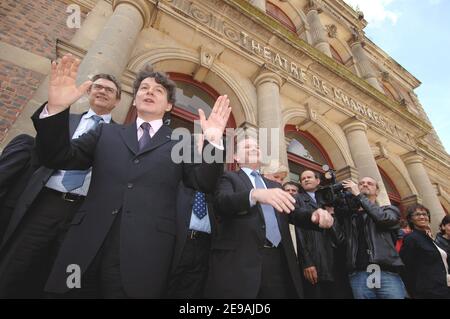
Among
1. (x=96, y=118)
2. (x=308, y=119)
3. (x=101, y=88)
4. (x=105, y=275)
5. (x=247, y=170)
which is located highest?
(x=308, y=119)

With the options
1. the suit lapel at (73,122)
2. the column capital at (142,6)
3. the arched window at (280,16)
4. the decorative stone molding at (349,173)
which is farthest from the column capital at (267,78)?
the arched window at (280,16)

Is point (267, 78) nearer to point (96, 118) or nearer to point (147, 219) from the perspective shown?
point (96, 118)

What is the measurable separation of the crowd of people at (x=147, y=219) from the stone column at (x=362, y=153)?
192 inches

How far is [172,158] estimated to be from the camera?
1.59 m

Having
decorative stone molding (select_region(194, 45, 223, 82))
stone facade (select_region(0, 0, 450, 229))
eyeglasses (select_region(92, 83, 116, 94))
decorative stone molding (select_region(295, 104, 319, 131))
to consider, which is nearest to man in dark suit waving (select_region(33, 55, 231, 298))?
eyeglasses (select_region(92, 83, 116, 94))

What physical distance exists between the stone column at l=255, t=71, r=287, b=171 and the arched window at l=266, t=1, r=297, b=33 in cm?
597

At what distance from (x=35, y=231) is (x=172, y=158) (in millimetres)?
994

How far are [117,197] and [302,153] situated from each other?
7.08 meters

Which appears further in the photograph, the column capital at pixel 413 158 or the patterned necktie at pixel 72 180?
the column capital at pixel 413 158

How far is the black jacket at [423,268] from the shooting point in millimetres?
2527

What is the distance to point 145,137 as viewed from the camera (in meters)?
1.69

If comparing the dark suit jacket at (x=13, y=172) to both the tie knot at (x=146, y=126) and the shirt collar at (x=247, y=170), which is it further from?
the shirt collar at (x=247, y=170)

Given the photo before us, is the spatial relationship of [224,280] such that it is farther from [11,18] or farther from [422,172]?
[422,172]

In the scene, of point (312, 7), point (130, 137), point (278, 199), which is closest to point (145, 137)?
point (130, 137)
